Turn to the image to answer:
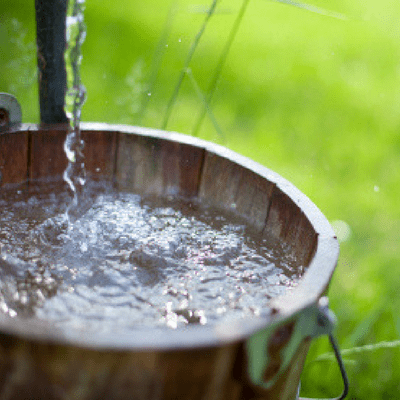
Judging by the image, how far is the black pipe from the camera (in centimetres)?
174

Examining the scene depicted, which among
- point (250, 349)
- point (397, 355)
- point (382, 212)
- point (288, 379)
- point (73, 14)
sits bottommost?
point (397, 355)

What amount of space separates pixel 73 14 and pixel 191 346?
4.43 feet

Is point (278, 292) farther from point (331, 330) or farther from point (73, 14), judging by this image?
point (73, 14)

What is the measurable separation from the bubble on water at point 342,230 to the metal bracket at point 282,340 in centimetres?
183

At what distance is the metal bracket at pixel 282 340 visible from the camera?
37.5 inches

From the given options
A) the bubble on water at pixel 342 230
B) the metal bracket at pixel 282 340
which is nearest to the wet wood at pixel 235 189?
the metal bracket at pixel 282 340

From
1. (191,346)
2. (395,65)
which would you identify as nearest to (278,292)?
(191,346)

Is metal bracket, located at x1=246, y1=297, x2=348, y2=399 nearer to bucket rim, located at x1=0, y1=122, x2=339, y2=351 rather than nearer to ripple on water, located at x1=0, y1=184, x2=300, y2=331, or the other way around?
bucket rim, located at x1=0, y1=122, x2=339, y2=351

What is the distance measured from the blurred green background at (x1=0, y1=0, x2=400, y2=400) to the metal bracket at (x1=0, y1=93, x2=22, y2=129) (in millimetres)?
554

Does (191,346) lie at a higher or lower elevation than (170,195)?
higher

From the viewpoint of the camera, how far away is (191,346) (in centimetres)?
86

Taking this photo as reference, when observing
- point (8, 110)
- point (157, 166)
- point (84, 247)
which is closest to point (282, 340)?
point (84, 247)

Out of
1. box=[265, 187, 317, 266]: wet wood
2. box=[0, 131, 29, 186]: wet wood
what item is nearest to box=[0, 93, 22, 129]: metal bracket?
box=[0, 131, 29, 186]: wet wood

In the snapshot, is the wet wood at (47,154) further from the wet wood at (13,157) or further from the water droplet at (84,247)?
the water droplet at (84,247)
